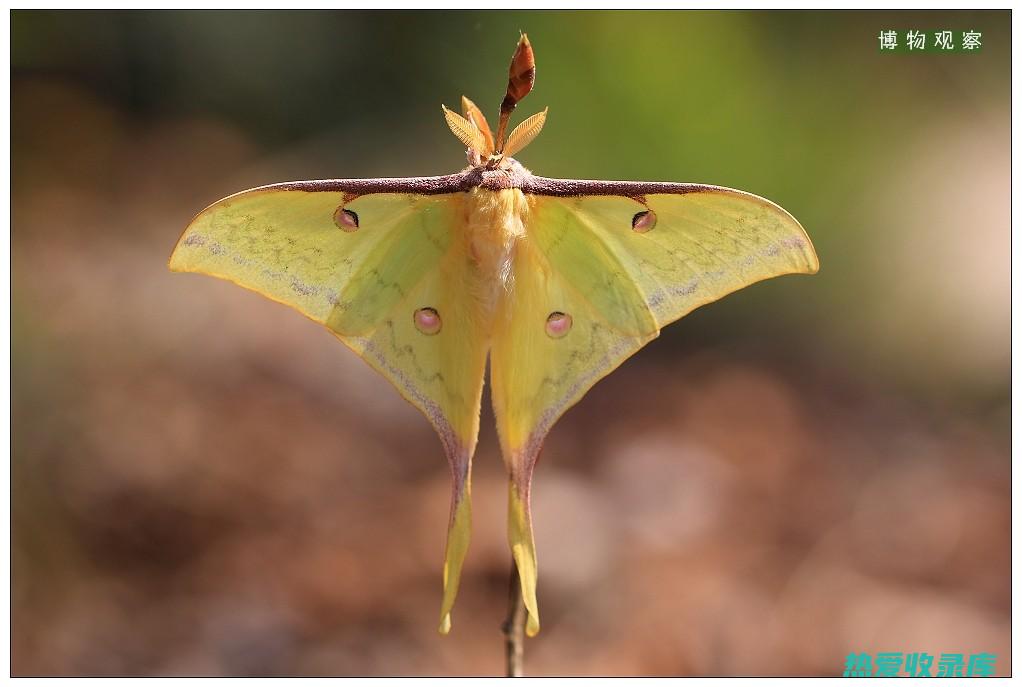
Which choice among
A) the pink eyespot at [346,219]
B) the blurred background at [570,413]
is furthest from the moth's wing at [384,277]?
the blurred background at [570,413]

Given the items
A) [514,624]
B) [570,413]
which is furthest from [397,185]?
[570,413]

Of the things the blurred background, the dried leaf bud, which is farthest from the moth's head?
the blurred background

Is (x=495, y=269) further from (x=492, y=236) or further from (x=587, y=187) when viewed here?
(x=587, y=187)

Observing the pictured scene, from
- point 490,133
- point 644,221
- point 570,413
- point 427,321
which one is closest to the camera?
point 490,133

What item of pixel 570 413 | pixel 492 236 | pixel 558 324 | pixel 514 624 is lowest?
pixel 514 624

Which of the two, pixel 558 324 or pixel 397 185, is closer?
pixel 397 185

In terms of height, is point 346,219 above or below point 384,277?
above

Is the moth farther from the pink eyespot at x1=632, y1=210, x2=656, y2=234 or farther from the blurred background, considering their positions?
the blurred background

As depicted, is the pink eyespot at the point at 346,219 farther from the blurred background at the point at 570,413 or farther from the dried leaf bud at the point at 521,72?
the blurred background at the point at 570,413
